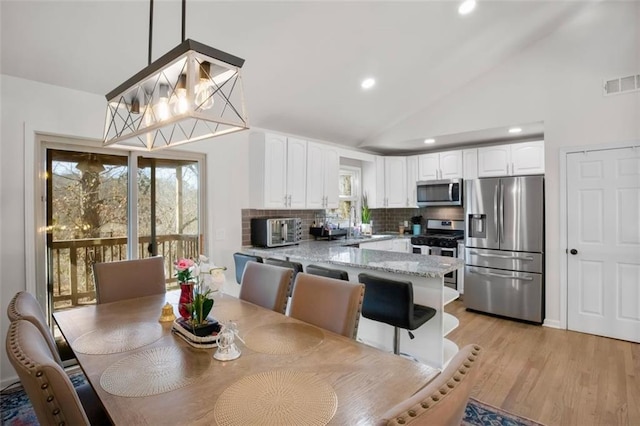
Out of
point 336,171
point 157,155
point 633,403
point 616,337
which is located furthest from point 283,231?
point 616,337

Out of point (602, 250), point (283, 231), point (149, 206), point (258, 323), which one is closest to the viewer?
point (258, 323)

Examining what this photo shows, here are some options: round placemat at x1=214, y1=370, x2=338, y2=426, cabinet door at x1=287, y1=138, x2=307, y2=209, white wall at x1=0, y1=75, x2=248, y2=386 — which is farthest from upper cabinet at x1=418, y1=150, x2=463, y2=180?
round placemat at x1=214, y1=370, x2=338, y2=426

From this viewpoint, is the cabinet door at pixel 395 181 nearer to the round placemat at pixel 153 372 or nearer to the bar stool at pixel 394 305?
the bar stool at pixel 394 305

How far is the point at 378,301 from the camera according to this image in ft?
7.70

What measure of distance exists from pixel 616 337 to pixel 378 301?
113 inches

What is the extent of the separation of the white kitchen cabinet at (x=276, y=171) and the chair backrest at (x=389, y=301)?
1.85m

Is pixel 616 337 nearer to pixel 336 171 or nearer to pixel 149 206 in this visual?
pixel 336 171

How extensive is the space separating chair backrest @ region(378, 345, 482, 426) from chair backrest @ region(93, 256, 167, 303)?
231cm

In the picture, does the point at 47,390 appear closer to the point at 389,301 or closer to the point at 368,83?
the point at 389,301

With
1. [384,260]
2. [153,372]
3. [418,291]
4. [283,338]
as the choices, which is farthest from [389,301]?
[153,372]

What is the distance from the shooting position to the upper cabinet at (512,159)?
14.2ft

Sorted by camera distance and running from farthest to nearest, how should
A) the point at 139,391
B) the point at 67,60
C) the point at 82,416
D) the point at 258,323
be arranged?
1. the point at 67,60
2. the point at 258,323
3. the point at 139,391
4. the point at 82,416

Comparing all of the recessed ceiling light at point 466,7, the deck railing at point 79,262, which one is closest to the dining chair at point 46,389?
the deck railing at point 79,262

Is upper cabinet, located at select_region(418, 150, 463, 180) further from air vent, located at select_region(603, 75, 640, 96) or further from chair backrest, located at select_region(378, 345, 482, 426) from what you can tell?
chair backrest, located at select_region(378, 345, 482, 426)
